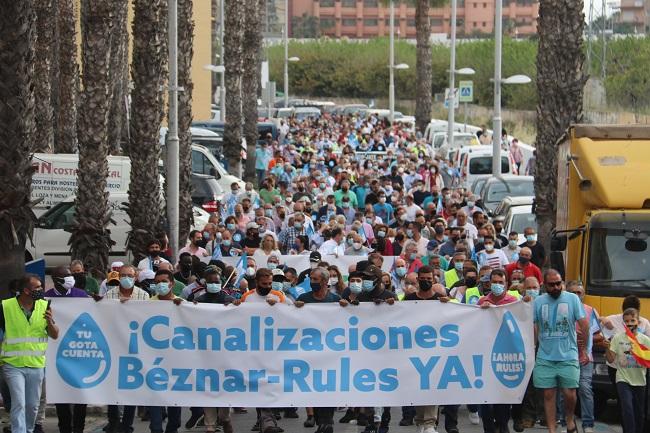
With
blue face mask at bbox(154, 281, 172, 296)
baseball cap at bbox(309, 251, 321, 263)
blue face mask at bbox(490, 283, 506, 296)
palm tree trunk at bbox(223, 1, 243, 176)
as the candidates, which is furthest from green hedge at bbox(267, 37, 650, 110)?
blue face mask at bbox(154, 281, 172, 296)

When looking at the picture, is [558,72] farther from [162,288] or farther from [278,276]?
[162,288]

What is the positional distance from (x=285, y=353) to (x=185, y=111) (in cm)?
1518

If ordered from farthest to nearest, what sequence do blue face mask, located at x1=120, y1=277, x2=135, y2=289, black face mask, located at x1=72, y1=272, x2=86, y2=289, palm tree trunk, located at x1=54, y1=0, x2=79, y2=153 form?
palm tree trunk, located at x1=54, y1=0, x2=79, y2=153 → black face mask, located at x1=72, y1=272, x2=86, y2=289 → blue face mask, located at x1=120, y1=277, x2=135, y2=289

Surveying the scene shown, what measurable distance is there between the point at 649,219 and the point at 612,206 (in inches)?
16.0

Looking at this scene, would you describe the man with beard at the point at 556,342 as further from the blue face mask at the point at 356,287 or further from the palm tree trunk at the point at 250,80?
the palm tree trunk at the point at 250,80

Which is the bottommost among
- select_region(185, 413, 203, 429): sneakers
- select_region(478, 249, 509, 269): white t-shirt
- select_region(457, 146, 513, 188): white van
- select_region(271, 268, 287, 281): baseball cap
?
select_region(185, 413, 203, 429): sneakers

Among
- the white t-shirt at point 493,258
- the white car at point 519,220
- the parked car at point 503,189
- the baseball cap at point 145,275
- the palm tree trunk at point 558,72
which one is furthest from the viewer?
the parked car at point 503,189

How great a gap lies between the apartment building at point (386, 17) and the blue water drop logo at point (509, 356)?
485 feet

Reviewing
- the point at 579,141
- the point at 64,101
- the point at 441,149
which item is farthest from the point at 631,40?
the point at 579,141

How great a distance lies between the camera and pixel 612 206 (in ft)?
49.9

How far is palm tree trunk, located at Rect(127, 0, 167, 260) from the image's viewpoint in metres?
24.2

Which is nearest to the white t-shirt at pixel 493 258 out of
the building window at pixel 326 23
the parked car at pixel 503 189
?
the parked car at pixel 503 189

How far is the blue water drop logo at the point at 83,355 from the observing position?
537 inches

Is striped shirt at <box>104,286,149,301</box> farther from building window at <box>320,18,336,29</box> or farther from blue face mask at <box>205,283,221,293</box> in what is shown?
building window at <box>320,18,336,29</box>
